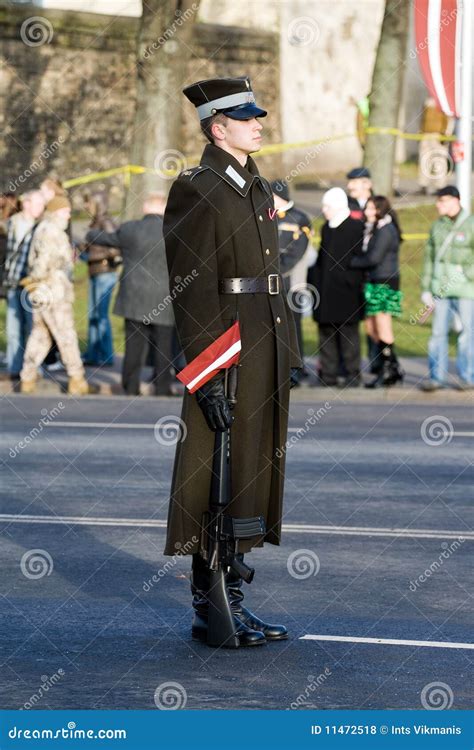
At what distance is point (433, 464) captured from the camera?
12508 mm

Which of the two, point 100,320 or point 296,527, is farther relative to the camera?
point 100,320

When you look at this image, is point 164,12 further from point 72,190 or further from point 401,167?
point 401,167

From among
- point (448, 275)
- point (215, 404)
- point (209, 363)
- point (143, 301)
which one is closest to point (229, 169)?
point (209, 363)

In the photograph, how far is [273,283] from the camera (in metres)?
7.45

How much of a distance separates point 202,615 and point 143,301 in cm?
1019

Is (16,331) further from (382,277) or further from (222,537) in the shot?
(222,537)

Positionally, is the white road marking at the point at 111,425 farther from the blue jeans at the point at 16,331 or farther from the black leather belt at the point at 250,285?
the black leather belt at the point at 250,285

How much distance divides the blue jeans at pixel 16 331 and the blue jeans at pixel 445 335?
3.99 meters

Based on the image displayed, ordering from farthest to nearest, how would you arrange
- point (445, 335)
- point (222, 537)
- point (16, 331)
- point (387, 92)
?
point (387, 92) < point (16, 331) < point (445, 335) < point (222, 537)

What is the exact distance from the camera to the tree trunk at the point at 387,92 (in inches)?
1014

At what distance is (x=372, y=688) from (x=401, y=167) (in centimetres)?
3466

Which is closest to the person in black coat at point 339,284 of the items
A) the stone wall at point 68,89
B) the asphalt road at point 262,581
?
the asphalt road at point 262,581

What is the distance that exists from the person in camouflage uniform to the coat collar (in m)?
10.2

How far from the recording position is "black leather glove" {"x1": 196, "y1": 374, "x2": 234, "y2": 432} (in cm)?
721
